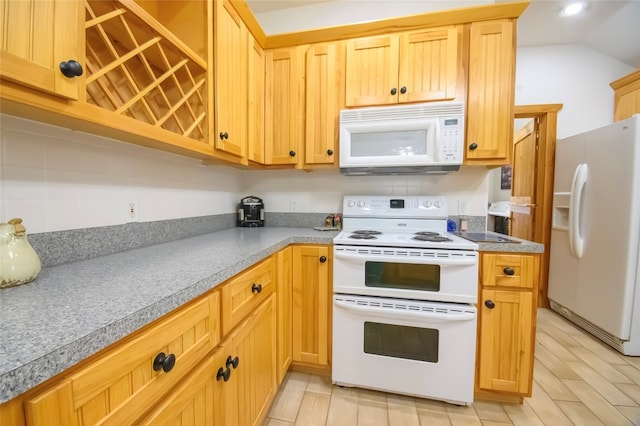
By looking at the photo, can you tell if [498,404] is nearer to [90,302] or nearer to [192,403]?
[192,403]

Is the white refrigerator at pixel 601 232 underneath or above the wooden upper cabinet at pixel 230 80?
underneath

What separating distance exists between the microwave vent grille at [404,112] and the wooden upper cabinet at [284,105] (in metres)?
0.38

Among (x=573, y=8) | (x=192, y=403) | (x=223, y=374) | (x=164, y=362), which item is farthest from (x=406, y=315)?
(x=573, y=8)

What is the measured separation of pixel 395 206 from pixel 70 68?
1810mm

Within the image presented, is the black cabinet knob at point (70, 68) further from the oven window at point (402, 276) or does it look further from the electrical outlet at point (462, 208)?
the electrical outlet at point (462, 208)

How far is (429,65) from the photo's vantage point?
5.57ft

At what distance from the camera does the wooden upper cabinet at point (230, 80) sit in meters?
1.33

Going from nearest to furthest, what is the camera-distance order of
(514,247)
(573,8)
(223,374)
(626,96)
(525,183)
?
(223,374) → (514,247) → (573,8) → (626,96) → (525,183)

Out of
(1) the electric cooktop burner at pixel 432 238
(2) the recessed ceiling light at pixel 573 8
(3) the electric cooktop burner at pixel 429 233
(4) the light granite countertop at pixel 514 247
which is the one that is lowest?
(4) the light granite countertop at pixel 514 247

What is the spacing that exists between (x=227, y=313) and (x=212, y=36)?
52.5 inches

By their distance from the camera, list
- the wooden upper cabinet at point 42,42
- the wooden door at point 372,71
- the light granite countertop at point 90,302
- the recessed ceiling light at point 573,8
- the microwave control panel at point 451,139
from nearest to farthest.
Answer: the light granite countertop at point 90,302 → the wooden upper cabinet at point 42,42 → the microwave control panel at point 451,139 → the wooden door at point 372,71 → the recessed ceiling light at point 573,8

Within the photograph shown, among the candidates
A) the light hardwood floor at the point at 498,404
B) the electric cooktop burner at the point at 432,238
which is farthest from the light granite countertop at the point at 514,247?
the light hardwood floor at the point at 498,404

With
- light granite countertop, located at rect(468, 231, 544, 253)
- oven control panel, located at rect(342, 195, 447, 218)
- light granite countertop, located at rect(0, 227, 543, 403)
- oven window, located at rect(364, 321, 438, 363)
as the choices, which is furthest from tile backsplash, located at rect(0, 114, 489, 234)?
oven window, located at rect(364, 321, 438, 363)

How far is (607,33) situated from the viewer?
99.4 inches
